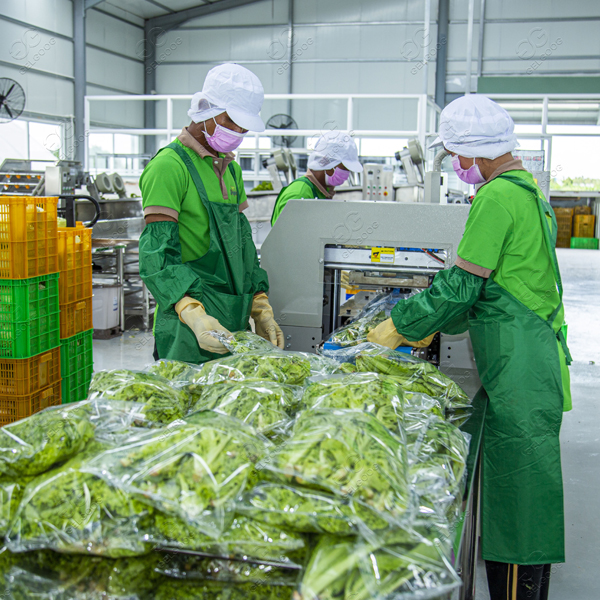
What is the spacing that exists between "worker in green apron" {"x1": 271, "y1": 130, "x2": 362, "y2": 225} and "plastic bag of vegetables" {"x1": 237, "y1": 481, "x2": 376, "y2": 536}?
235cm

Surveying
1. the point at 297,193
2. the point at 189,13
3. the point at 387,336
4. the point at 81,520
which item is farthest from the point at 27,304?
the point at 189,13

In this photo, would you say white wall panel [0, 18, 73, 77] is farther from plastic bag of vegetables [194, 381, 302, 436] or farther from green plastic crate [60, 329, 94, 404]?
plastic bag of vegetables [194, 381, 302, 436]

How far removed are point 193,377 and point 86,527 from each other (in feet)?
1.80

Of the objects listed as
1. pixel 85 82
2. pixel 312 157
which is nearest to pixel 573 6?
pixel 85 82

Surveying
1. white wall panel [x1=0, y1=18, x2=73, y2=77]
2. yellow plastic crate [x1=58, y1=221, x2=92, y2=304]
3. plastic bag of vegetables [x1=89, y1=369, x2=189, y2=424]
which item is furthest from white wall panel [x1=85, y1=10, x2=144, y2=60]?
plastic bag of vegetables [x1=89, y1=369, x2=189, y2=424]

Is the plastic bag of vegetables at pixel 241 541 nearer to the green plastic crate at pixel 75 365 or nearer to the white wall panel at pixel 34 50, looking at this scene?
the green plastic crate at pixel 75 365

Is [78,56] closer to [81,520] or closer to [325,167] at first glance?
[325,167]

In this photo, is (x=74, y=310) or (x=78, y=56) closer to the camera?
(x=74, y=310)

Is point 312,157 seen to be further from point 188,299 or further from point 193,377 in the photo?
point 193,377

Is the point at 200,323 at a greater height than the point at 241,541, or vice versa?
the point at 200,323

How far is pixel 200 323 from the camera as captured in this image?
167 cm

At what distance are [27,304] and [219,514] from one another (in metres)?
2.30

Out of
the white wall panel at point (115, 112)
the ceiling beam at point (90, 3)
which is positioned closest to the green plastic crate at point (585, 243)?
the white wall panel at point (115, 112)

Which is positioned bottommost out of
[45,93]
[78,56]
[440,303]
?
[440,303]
